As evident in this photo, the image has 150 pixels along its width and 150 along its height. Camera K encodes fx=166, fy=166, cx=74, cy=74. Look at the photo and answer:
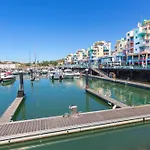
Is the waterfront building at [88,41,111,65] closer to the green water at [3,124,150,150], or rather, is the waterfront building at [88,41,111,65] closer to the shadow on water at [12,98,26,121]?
the shadow on water at [12,98,26,121]

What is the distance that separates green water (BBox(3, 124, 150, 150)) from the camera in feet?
30.1

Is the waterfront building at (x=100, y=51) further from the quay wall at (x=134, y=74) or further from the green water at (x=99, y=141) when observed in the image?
the green water at (x=99, y=141)

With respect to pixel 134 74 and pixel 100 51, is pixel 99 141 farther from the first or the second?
pixel 100 51

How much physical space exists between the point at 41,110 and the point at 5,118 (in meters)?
4.83

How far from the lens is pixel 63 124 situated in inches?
427

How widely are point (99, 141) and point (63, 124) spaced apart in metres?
2.52

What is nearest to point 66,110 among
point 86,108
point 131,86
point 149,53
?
point 86,108

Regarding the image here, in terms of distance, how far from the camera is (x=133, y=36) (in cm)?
5394

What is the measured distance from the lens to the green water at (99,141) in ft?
30.1

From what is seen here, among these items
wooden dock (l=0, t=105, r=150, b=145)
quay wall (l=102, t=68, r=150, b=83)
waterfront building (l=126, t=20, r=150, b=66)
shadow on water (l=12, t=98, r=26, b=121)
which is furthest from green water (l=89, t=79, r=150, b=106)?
waterfront building (l=126, t=20, r=150, b=66)

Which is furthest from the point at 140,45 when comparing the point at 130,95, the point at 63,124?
the point at 63,124

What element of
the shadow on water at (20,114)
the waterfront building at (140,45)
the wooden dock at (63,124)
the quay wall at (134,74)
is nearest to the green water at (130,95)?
the quay wall at (134,74)

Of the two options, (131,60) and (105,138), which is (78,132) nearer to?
(105,138)

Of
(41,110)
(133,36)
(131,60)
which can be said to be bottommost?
(41,110)
